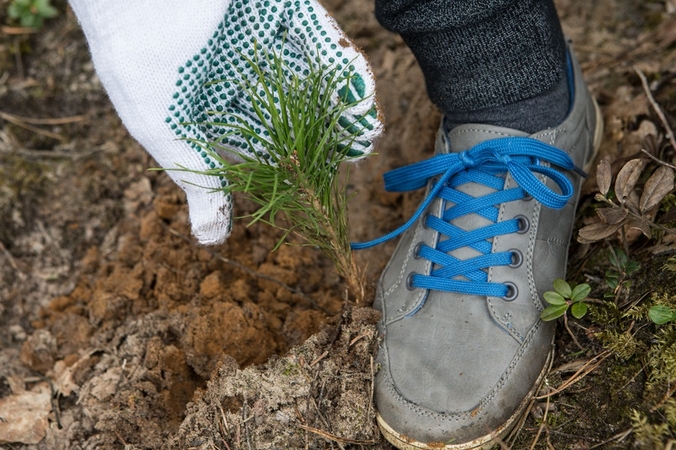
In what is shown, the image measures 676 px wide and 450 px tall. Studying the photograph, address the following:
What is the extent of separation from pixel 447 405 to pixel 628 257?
2.07ft

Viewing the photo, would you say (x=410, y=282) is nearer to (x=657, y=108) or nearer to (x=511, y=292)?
(x=511, y=292)

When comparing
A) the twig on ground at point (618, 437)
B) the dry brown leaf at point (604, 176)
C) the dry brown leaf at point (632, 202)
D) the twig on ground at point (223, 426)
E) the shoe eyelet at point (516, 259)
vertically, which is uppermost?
the dry brown leaf at point (604, 176)

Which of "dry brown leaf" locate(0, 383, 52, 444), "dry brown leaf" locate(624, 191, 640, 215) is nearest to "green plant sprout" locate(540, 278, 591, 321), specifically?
"dry brown leaf" locate(624, 191, 640, 215)

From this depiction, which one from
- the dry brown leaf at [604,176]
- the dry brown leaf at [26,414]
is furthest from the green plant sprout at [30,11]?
the dry brown leaf at [604,176]

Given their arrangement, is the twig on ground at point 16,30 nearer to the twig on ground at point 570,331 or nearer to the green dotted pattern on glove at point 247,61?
the green dotted pattern on glove at point 247,61

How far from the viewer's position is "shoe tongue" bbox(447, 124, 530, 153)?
172 cm

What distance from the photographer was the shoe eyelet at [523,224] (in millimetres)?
1664

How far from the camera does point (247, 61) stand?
1418 millimetres

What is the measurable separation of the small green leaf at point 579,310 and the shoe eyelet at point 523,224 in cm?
27

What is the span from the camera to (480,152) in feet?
5.54

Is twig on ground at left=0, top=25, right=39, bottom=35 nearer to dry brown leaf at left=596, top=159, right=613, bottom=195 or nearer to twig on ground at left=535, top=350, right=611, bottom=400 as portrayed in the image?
dry brown leaf at left=596, top=159, right=613, bottom=195

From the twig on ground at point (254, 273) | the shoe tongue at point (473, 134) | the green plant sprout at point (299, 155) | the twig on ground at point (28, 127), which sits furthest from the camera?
the twig on ground at point (28, 127)

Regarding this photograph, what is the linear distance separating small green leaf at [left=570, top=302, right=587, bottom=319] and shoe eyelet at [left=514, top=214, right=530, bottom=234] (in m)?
0.27

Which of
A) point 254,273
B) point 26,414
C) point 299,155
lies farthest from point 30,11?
point 299,155
